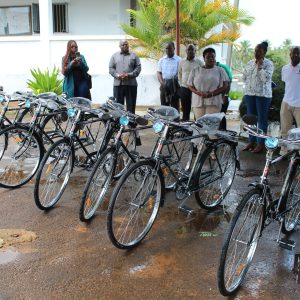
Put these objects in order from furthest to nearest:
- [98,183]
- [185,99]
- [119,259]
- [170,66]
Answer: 1. [170,66]
2. [185,99]
3. [98,183]
4. [119,259]

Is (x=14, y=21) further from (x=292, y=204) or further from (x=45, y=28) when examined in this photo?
(x=292, y=204)

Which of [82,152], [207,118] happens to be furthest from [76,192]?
[207,118]

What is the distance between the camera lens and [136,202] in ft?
12.8

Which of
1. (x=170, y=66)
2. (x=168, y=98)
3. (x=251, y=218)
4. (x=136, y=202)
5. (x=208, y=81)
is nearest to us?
(x=251, y=218)

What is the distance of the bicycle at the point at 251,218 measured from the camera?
307 centimetres

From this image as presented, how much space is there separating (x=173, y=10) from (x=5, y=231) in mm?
8868

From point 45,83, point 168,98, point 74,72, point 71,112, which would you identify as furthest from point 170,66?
point 45,83

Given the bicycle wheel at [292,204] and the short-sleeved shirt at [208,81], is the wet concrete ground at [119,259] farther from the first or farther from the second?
the short-sleeved shirt at [208,81]

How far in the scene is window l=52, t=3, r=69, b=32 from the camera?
13.9 meters

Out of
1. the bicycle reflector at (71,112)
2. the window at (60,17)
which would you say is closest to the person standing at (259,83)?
the bicycle reflector at (71,112)

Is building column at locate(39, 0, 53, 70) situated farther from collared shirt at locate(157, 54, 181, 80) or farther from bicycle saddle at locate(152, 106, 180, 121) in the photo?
bicycle saddle at locate(152, 106, 180, 121)

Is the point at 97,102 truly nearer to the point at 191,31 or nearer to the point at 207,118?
the point at 191,31

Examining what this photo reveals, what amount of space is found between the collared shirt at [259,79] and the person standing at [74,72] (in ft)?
9.08

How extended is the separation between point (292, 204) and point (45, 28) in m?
10.2
